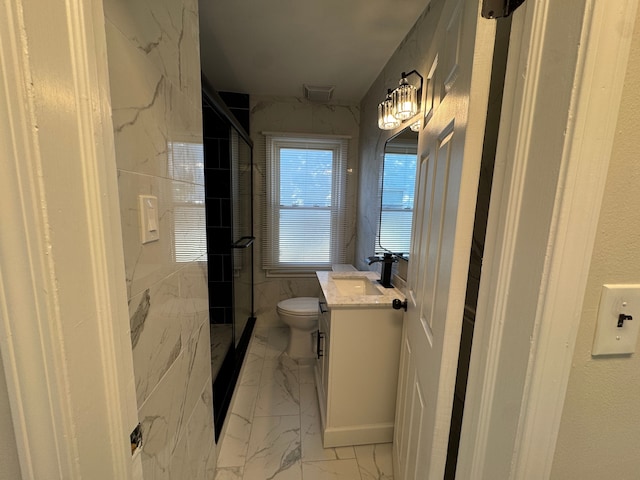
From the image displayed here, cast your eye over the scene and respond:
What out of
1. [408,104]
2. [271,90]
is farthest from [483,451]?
[271,90]

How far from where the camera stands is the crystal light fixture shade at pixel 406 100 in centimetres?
149

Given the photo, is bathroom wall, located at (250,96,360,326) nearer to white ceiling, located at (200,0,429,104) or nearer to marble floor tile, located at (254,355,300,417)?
white ceiling, located at (200,0,429,104)

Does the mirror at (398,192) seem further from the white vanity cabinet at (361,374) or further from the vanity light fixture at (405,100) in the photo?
the white vanity cabinet at (361,374)

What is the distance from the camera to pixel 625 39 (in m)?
0.39

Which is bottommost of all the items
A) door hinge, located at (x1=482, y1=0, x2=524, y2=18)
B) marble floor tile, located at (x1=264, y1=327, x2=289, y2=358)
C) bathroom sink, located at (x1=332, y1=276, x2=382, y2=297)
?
marble floor tile, located at (x1=264, y1=327, x2=289, y2=358)

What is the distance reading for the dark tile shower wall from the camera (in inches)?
89.2

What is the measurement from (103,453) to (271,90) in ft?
9.13

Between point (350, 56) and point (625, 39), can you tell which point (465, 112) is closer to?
point (625, 39)

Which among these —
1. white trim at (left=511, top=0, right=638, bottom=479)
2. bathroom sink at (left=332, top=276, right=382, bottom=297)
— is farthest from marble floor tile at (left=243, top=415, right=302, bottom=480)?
white trim at (left=511, top=0, right=638, bottom=479)

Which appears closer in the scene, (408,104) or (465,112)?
(465,112)

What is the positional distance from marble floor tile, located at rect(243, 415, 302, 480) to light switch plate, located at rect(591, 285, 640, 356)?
1535 millimetres

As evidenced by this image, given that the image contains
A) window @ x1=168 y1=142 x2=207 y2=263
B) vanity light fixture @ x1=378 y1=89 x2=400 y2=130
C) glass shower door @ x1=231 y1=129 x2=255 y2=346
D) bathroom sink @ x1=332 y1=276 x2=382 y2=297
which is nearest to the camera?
window @ x1=168 y1=142 x2=207 y2=263

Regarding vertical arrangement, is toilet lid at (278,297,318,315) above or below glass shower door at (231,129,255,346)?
below

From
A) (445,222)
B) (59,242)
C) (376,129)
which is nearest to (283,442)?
(445,222)
